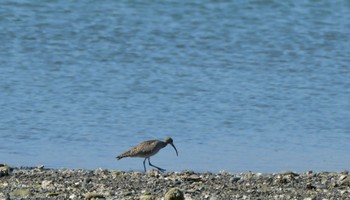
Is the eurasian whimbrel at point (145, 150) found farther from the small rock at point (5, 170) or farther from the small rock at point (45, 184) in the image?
the small rock at point (45, 184)

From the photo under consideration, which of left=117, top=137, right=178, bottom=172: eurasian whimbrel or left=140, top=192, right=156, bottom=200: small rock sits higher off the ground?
left=140, top=192, right=156, bottom=200: small rock

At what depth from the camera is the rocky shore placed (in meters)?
10.7

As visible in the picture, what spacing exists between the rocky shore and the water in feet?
3.28

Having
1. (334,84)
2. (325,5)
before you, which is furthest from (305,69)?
(325,5)

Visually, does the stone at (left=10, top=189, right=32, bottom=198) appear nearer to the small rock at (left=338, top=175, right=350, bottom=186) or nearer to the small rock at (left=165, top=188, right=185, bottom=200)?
the small rock at (left=165, top=188, right=185, bottom=200)

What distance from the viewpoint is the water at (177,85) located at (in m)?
14.0

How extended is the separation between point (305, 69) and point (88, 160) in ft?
22.9

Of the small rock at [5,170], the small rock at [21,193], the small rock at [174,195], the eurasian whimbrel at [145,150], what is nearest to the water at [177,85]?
the eurasian whimbrel at [145,150]

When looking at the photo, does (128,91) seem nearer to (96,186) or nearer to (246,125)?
(246,125)

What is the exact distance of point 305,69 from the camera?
64.6 ft

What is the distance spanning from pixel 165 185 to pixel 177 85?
21.2 feet

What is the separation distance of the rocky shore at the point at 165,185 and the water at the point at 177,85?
1000 millimetres

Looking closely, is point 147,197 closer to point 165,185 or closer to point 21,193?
point 165,185

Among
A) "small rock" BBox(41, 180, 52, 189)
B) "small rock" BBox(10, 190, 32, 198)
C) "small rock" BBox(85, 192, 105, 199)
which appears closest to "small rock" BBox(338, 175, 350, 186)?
"small rock" BBox(85, 192, 105, 199)
